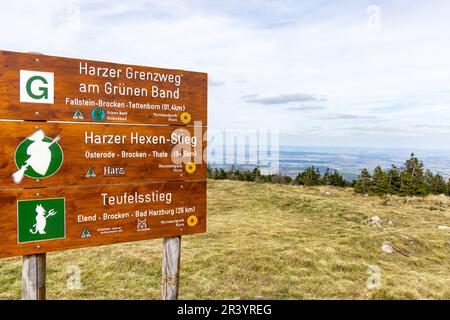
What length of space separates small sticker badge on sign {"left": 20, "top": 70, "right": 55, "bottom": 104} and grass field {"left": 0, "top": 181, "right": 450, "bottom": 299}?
16.5 ft

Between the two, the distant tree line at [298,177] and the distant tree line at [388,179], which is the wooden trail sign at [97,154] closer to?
the distant tree line at [388,179]

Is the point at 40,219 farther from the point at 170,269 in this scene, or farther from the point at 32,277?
the point at 170,269

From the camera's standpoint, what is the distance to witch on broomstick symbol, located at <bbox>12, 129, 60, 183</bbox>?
447 centimetres

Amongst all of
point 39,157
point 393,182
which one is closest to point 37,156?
point 39,157

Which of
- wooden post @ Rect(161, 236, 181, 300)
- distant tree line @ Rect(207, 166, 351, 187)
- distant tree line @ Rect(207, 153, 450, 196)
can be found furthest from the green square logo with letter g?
distant tree line @ Rect(207, 166, 351, 187)

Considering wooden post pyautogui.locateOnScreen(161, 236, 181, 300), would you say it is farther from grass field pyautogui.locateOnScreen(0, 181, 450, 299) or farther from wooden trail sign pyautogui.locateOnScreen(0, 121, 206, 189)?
grass field pyautogui.locateOnScreen(0, 181, 450, 299)

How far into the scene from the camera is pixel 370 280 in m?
8.89

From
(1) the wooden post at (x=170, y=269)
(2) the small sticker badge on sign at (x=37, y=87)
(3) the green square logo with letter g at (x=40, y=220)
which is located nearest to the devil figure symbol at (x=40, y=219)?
(3) the green square logo with letter g at (x=40, y=220)

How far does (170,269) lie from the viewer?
568 cm

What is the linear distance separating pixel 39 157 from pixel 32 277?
1812mm

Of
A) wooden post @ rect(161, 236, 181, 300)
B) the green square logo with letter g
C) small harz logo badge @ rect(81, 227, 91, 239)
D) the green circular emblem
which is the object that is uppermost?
the green circular emblem

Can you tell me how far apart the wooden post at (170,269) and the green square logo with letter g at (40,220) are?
1761mm
